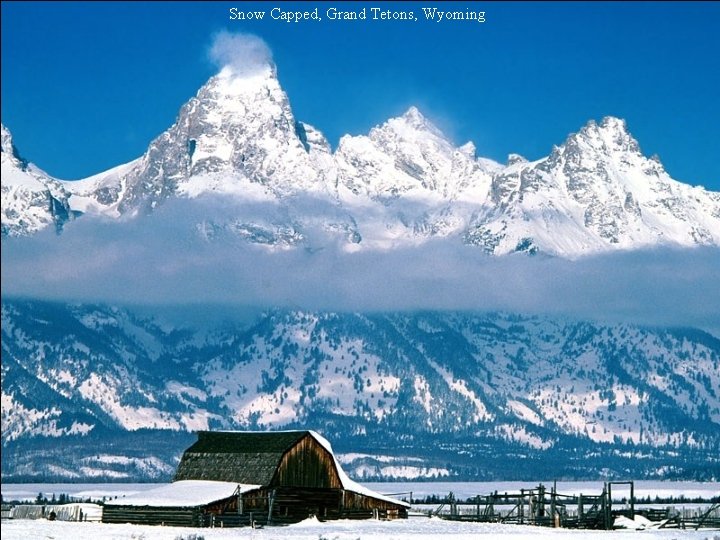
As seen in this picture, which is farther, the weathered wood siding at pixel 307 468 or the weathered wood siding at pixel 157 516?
the weathered wood siding at pixel 307 468

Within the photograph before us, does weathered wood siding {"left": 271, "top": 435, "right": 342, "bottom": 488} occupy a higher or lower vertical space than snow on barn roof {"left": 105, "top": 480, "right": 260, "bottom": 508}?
higher

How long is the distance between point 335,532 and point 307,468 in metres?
19.7

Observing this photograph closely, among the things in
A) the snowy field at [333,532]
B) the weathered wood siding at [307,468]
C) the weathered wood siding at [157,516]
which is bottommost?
the snowy field at [333,532]

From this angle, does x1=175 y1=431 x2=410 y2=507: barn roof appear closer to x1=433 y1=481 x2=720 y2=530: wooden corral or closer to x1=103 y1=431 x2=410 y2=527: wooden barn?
x1=103 y1=431 x2=410 y2=527: wooden barn

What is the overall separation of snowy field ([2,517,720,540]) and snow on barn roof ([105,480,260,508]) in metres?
3.75

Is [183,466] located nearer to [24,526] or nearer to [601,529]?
[24,526]

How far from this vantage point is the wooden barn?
111 metres

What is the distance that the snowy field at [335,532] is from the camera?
9181 cm

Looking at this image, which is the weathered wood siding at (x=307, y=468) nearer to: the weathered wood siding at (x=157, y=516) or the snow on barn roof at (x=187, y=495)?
the snow on barn roof at (x=187, y=495)

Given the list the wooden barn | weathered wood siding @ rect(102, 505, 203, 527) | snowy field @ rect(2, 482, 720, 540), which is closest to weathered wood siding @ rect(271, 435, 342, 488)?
the wooden barn

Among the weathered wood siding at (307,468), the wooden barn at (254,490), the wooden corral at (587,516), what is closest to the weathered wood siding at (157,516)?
Answer: the wooden barn at (254,490)

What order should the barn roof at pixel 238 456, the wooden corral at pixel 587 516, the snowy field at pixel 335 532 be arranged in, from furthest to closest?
1. the barn roof at pixel 238 456
2. the wooden corral at pixel 587 516
3. the snowy field at pixel 335 532

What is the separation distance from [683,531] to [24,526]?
4521 cm

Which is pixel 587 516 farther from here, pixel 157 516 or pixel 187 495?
pixel 157 516
